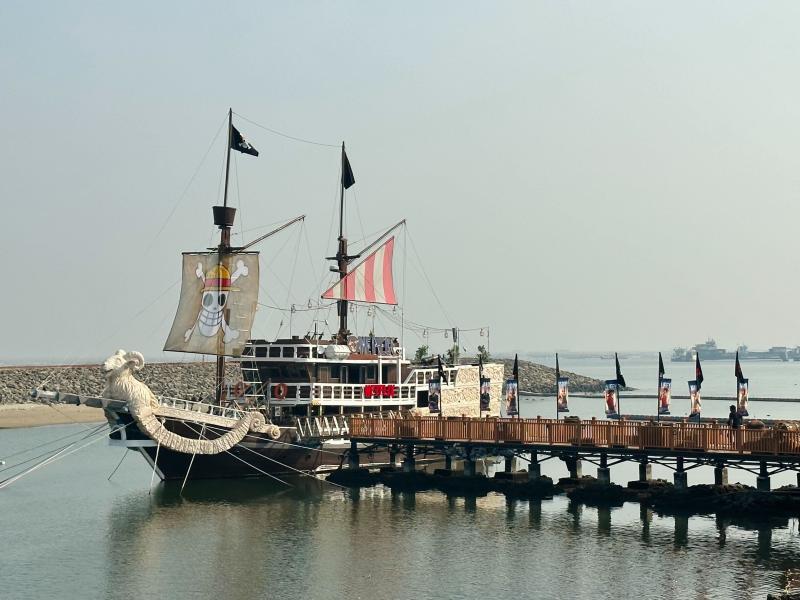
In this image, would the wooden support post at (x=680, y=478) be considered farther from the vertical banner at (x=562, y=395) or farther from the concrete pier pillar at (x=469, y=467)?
the concrete pier pillar at (x=469, y=467)

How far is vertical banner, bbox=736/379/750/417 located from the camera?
4847 cm

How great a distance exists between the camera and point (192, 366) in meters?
150

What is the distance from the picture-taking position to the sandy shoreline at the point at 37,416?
10530 centimetres

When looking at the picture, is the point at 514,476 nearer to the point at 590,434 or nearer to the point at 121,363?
the point at 590,434

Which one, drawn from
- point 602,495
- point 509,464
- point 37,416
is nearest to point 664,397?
point 602,495

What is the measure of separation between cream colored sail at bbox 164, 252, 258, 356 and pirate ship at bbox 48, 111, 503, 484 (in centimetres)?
6

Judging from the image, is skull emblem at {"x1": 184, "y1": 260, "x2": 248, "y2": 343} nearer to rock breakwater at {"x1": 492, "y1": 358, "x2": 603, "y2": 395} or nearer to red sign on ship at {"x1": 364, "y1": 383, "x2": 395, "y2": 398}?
red sign on ship at {"x1": 364, "y1": 383, "x2": 395, "y2": 398}

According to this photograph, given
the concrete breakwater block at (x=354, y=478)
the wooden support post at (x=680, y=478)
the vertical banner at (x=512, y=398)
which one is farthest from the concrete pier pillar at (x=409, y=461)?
the wooden support post at (x=680, y=478)

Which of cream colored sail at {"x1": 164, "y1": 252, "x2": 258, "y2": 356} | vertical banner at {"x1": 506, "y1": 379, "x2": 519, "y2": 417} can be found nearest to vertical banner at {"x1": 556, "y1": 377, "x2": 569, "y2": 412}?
vertical banner at {"x1": 506, "y1": 379, "x2": 519, "y2": 417}

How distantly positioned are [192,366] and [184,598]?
118799 mm

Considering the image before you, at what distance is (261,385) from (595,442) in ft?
66.5

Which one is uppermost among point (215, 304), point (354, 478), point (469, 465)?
point (215, 304)

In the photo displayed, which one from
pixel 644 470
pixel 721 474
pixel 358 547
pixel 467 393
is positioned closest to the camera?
pixel 358 547

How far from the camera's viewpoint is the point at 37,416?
110 metres
